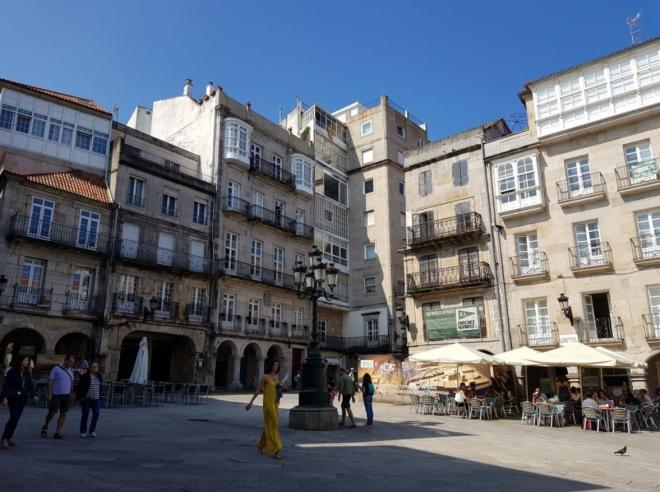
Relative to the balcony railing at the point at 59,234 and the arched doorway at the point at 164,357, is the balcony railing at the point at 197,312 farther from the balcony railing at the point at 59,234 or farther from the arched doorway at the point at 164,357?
the balcony railing at the point at 59,234

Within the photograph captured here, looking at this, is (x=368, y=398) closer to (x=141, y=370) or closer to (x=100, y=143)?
(x=141, y=370)

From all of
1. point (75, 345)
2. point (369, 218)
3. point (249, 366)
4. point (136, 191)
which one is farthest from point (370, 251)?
point (75, 345)

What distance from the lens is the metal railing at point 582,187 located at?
21672mm

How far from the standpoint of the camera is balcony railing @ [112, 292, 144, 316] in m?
25.1

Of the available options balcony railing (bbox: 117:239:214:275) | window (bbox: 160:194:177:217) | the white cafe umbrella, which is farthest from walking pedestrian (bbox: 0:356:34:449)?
window (bbox: 160:194:177:217)

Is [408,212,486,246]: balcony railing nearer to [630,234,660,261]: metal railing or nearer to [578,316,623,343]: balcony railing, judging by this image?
[578,316,623,343]: balcony railing

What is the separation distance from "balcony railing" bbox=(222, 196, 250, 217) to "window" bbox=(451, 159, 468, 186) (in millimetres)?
13465

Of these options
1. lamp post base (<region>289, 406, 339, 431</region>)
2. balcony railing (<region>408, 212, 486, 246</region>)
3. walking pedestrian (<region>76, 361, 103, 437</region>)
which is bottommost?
lamp post base (<region>289, 406, 339, 431</region>)

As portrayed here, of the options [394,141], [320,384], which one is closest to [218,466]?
[320,384]

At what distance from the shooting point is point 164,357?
96.5 feet

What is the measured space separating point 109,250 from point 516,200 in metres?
20.4

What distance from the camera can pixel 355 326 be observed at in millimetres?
39000

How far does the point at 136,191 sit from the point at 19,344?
9544mm

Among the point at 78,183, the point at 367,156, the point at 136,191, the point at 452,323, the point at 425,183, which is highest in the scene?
the point at 367,156
